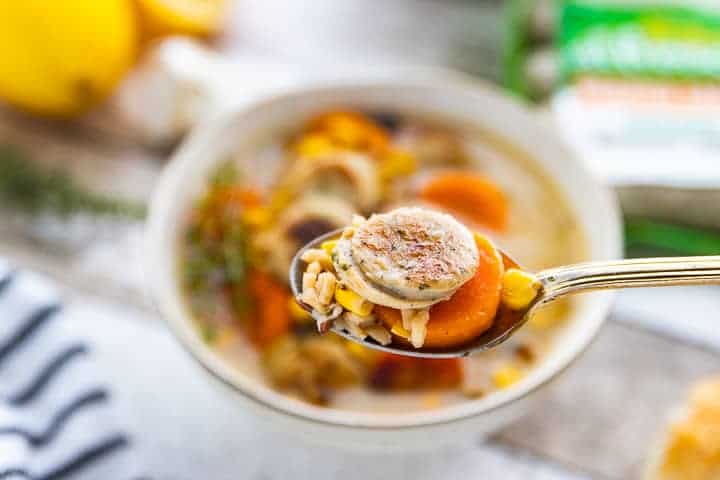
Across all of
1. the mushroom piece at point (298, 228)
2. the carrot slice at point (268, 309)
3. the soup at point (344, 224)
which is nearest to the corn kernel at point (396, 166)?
the soup at point (344, 224)

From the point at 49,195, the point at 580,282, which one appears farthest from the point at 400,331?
the point at 49,195

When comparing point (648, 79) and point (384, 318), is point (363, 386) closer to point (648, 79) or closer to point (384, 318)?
point (384, 318)

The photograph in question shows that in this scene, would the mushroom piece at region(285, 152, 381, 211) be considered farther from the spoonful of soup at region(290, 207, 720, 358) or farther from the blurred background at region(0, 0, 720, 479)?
the spoonful of soup at region(290, 207, 720, 358)

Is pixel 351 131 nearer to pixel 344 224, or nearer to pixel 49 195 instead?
pixel 344 224

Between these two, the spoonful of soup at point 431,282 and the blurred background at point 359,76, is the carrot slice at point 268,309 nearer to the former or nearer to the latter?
the blurred background at point 359,76

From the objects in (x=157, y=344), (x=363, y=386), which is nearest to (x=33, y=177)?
(x=157, y=344)

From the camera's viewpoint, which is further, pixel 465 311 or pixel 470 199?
pixel 470 199
